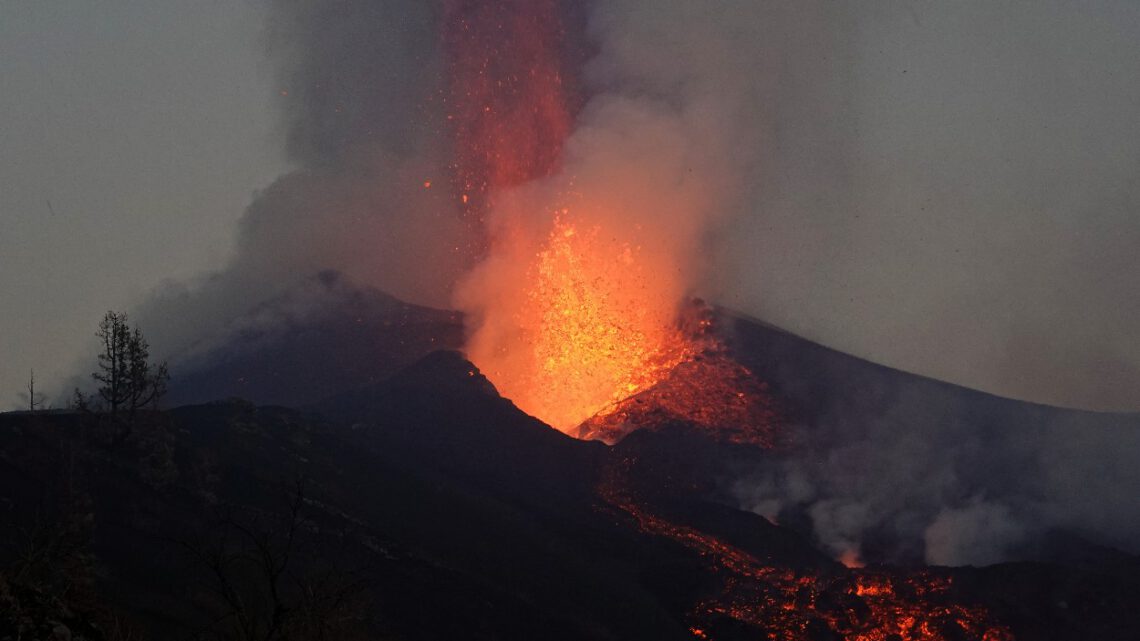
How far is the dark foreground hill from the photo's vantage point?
180ft

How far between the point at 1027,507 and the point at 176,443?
7836 centimetres

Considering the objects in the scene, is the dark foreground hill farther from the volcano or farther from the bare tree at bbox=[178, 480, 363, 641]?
the bare tree at bbox=[178, 480, 363, 641]

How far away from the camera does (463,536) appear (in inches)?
2872

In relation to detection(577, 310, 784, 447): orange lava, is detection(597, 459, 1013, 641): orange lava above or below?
below

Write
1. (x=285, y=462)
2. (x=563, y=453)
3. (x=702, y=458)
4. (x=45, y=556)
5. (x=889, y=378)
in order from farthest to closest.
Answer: (x=889, y=378) → (x=702, y=458) → (x=563, y=453) → (x=285, y=462) → (x=45, y=556)

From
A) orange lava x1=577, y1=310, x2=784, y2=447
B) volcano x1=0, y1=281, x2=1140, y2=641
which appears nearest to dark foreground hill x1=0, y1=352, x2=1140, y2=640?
volcano x1=0, y1=281, x2=1140, y2=641

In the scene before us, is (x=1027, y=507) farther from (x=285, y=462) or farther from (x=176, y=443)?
(x=176, y=443)

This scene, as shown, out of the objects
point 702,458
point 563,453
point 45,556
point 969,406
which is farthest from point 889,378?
point 45,556

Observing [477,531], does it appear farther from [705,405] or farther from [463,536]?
[705,405]

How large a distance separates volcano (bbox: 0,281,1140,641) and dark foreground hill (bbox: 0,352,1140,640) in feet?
0.59

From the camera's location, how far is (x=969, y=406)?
133000mm

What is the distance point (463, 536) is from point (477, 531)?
66.8 inches

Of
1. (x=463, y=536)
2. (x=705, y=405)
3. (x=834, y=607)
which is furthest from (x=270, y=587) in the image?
(x=705, y=405)

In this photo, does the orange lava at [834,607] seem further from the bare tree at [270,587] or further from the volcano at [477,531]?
the bare tree at [270,587]
